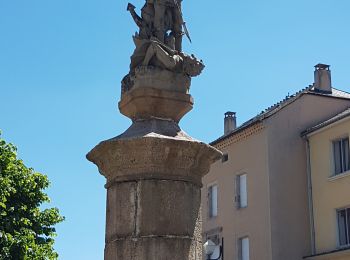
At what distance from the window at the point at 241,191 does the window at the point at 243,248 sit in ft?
5.19

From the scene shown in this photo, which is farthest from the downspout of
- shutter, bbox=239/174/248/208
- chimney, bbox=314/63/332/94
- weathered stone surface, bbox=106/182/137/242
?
weathered stone surface, bbox=106/182/137/242

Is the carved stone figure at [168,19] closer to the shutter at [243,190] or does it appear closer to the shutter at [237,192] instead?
the shutter at [243,190]

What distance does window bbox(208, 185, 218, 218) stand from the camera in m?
33.6

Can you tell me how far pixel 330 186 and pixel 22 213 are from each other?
13.2 meters

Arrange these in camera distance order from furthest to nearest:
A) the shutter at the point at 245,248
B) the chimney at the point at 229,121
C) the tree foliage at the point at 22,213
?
the chimney at the point at 229,121 < the shutter at the point at 245,248 < the tree foliage at the point at 22,213

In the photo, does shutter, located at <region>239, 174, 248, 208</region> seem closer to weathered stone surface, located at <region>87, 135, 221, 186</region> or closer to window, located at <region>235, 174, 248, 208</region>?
window, located at <region>235, 174, 248, 208</region>

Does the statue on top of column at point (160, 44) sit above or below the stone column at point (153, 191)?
above

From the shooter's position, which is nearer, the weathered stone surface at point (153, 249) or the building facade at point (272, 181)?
the weathered stone surface at point (153, 249)

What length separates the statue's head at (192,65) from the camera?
791 cm

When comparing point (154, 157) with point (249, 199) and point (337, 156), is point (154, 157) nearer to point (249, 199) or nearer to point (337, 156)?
point (337, 156)

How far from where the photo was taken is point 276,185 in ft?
98.3

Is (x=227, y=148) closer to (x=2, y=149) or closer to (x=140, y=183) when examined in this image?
(x=2, y=149)

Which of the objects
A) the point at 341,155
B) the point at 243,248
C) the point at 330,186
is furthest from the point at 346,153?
the point at 243,248

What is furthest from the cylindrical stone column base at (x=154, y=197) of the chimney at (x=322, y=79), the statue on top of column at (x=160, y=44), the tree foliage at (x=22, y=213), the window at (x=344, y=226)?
the chimney at (x=322, y=79)
